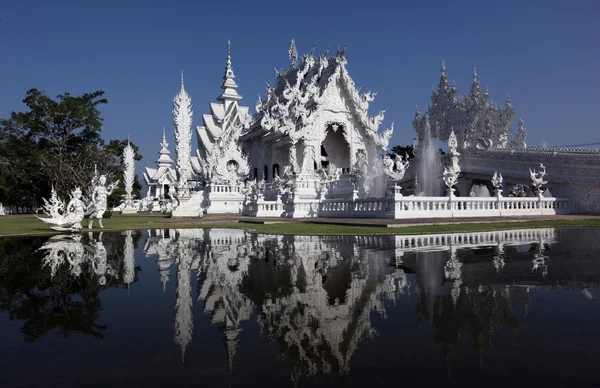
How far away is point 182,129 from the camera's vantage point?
115 feet

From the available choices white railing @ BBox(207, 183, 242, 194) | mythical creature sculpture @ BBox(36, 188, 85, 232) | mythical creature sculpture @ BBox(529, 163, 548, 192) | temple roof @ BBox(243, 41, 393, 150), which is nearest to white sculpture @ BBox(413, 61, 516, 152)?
temple roof @ BBox(243, 41, 393, 150)

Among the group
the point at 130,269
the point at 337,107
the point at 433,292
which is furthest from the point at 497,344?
the point at 337,107

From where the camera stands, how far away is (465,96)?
44.7m

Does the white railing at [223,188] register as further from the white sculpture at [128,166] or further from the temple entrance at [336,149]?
the white sculpture at [128,166]

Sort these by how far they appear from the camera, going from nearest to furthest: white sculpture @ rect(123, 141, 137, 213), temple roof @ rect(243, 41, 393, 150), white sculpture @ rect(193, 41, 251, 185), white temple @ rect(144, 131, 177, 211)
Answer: temple roof @ rect(243, 41, 393, 150) → white sculpture @ rect(193, 41, 251, 185) → white sculpture @ rect(123, 141, 137, 213) → white temple @ rect(144, 131, 177, 211)

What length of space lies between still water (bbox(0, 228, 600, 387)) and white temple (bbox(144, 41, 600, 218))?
13.0 metres

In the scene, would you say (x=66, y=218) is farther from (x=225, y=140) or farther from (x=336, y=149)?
(x=336, y=149)

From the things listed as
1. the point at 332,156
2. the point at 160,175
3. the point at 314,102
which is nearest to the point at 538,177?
the point at 314,102

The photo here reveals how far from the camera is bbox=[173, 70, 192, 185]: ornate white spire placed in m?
34.6

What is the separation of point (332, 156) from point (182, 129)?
12.9 meters

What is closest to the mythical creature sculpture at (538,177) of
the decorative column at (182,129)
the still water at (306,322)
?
the still water at (306,322)

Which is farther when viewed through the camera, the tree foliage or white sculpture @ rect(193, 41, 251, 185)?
the tree foliage

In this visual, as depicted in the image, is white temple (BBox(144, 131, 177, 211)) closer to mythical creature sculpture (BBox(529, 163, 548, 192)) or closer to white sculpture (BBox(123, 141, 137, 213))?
white sculpture (BBox(123, 141, 137, 213))

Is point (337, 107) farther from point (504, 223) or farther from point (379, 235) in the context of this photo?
point (379, 235)
